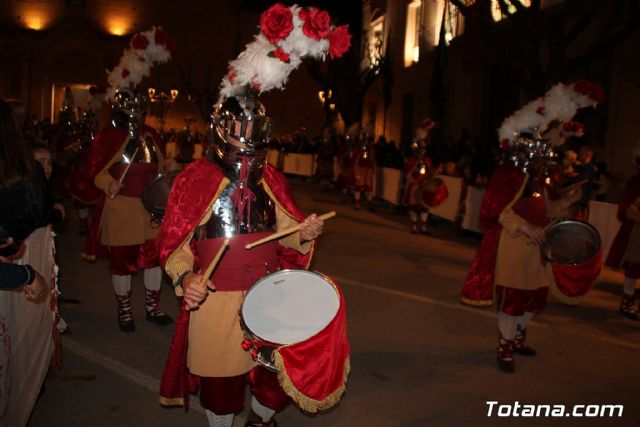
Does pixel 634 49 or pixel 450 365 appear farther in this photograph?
pixel 634 49

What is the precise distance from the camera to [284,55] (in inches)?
126

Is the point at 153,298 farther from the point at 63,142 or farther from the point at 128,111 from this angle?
the point at 63,142

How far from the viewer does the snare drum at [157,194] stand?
5.41 metres

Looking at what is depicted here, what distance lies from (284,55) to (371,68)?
1079 inches

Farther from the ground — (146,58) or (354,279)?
(146,58)

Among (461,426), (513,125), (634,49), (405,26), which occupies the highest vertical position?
(405,26)

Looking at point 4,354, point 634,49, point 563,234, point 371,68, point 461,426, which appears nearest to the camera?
point 4,354

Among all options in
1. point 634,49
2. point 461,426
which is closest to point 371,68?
point 634,49

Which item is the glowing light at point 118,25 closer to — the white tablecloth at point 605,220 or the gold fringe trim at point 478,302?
the white tablecloth at point 605,220

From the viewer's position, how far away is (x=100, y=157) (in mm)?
5844

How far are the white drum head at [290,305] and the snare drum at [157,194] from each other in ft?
8.49

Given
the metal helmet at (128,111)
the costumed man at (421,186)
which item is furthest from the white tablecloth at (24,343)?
the costumed man at (421,186)

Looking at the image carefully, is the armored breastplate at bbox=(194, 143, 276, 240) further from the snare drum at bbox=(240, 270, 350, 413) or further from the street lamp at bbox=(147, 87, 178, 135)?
the street lamp at bbox=(147, 87, 178, 135)

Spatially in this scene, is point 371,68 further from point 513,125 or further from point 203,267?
point 203,267
